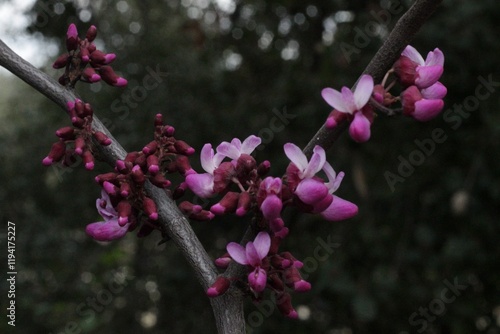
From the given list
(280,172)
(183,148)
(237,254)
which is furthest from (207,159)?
(280,172)

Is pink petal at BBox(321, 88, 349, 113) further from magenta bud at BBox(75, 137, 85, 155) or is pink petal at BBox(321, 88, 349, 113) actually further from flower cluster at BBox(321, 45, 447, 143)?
magenta bud at BBox(75, 137, 85, 155)

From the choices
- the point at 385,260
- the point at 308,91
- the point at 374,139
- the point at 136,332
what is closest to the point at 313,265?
the point at 385,260

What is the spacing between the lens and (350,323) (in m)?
2.50

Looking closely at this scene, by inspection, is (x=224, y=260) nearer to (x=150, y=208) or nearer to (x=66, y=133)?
(x=150, y=208)

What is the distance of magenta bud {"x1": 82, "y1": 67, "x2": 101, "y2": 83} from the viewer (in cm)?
80

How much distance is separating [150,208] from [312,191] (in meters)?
0.19

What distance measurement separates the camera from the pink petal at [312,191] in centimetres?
64

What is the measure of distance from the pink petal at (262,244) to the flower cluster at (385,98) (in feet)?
0.45

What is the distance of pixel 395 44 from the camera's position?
64 cm

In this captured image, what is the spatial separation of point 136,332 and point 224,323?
2.61m

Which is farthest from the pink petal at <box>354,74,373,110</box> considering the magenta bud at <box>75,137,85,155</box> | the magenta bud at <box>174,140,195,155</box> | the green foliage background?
the green foliage background

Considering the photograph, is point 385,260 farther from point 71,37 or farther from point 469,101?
point 71,37

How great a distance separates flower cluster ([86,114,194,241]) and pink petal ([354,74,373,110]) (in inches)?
8.6

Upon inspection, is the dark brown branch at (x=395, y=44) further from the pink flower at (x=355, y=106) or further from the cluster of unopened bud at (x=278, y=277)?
the cluster of unopened bud at (x=278, y=277)
